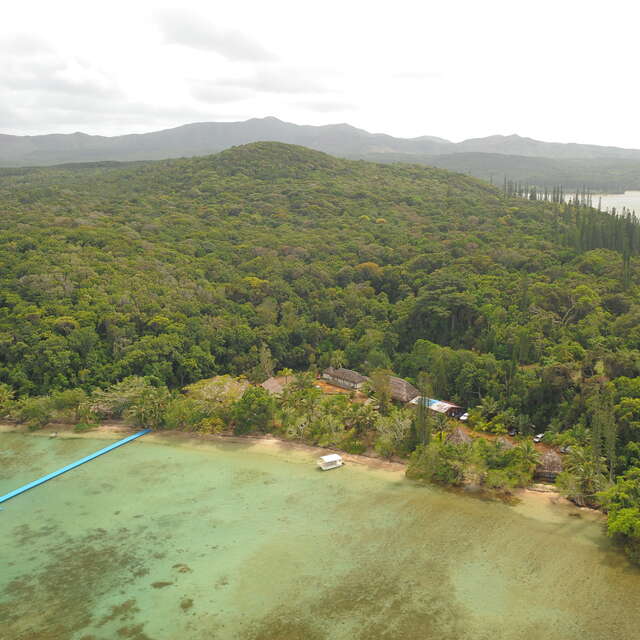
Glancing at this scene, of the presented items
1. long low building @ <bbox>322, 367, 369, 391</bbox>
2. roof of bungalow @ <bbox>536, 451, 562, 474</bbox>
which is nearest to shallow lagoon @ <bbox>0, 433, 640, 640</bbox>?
roof of bungalow @ <bbox>536, 451, 562, 474</bbox>

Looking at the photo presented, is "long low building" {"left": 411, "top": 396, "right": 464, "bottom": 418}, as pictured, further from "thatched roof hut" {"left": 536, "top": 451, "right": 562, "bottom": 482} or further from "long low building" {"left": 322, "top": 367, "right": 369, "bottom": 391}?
"thatched roof hut" {"left": 536, "top": 451, "right": 562, "bottom": 482}

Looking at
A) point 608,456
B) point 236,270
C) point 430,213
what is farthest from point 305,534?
point 430,213

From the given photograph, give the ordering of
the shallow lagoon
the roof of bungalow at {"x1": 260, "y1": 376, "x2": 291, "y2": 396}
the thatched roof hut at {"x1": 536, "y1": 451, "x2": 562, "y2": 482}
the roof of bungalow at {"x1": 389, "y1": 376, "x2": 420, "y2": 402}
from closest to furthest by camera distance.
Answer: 1. the shallow lagoon
2. the thatched roof hut at {"x1": 536, "y1": 451, "x2": 562, "y2": 482}
3. the roof of bungalow at {"x1": 389, "y1": 376, "x2": 420, "y2": 402}
4. the roof of bungalow at {"x1": 260, "y1": 376, "x2": 291, "y2": 396}

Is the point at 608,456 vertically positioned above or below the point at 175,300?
below

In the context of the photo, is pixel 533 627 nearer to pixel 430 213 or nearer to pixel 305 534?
pixel 305 534

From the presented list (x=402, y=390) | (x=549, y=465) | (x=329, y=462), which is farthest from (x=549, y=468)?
(x=402, y=390)

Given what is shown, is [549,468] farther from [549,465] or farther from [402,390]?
[402,390]
